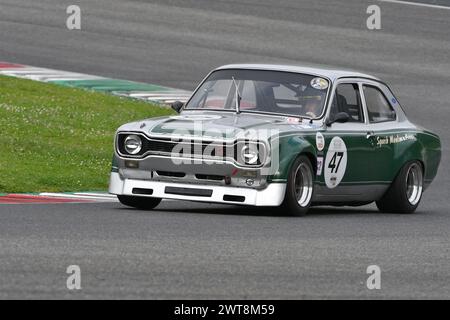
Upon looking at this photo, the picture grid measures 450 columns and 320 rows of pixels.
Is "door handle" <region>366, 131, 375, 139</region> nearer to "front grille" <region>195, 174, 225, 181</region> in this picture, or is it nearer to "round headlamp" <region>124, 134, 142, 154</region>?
"front grille" <region>195, 174, 225, 181</region>

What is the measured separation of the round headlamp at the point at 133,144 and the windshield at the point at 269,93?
1.18 meters

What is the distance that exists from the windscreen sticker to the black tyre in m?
1.35

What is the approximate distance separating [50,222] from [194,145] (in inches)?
67.3

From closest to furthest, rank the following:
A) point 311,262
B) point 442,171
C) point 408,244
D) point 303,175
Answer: point 311,262 < point 408,244 < point 303,175 < point 442,171

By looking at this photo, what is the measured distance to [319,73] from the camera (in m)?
14.8

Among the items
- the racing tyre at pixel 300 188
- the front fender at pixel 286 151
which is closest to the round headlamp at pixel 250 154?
the front fender at pixel 286 151

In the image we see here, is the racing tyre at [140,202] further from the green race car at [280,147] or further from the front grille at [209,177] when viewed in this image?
the front grille at [209,177]

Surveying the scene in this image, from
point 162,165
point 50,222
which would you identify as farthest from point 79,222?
point 162,165

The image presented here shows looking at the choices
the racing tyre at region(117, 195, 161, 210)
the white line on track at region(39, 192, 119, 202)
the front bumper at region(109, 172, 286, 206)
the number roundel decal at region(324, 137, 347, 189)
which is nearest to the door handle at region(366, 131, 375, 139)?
the number roundel decal at region(324, 137, 347, 189)

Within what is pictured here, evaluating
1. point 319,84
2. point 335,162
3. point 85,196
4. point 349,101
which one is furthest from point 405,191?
point 85,196

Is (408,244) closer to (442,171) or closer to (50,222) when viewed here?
(50,222)

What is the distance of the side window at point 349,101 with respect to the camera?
14.9m

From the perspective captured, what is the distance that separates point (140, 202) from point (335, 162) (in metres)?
1.88

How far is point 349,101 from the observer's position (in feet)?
49.6
